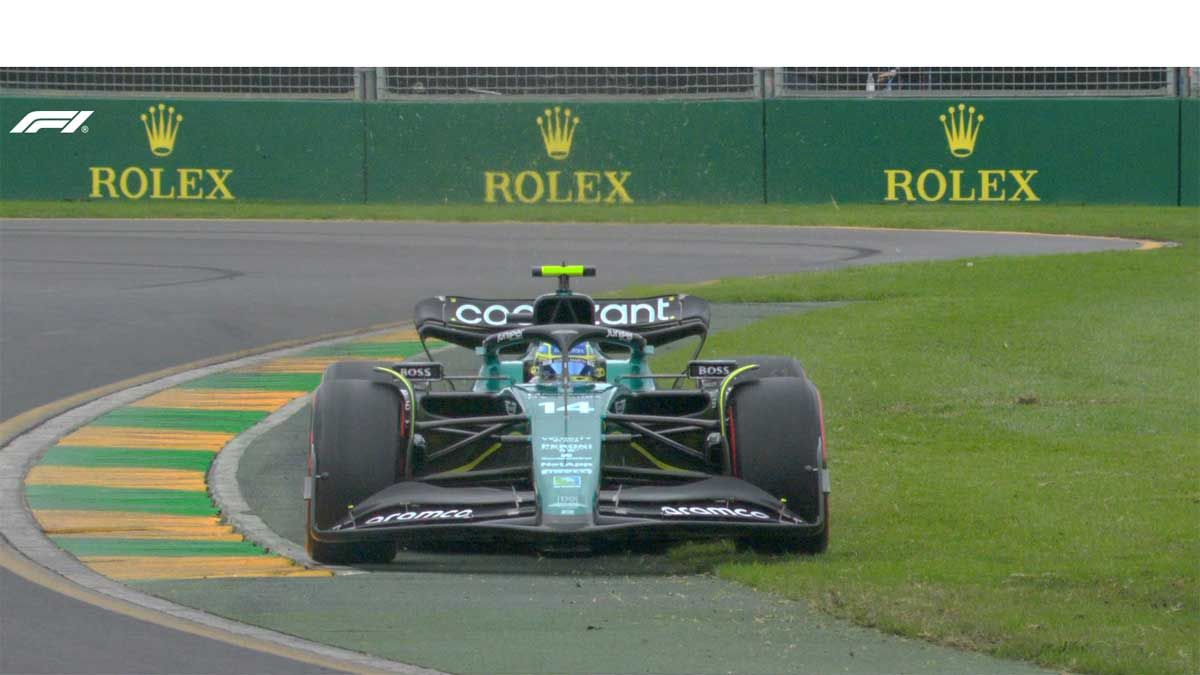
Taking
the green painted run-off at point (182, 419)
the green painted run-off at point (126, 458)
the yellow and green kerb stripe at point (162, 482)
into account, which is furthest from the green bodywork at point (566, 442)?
the green painted run-off at point (182, 419)

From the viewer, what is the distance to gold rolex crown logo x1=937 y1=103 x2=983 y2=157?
3297 cm

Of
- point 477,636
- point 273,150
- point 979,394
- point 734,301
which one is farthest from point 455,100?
Answer: point 477,636

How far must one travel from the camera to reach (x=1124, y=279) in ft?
70.3

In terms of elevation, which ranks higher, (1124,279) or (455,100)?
(455,100)

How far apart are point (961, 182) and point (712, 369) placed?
2499cm

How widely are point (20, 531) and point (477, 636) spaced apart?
3.19 m

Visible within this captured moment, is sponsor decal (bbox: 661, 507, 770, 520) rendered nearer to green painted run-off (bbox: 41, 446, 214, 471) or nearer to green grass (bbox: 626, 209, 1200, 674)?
green grass (bbox: 626, 209, 1200, 674)

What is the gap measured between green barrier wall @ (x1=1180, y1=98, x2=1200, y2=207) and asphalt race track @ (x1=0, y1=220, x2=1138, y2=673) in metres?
5.86

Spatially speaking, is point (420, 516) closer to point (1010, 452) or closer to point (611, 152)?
point (1010, 452)

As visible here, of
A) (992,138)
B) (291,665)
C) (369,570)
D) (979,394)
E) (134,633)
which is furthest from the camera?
(992,138)

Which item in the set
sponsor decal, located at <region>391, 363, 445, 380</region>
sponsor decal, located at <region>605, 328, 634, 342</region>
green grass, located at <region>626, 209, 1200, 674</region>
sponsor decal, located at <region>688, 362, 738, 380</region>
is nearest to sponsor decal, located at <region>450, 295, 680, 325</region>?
sponsor decal, located at <region>605, 328, 634, 342</region>

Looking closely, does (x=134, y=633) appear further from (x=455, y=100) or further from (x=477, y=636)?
(x=455, y=100)

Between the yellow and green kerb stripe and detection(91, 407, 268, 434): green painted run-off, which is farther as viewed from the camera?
detection(91, 407, 268, 434): green painted run-off

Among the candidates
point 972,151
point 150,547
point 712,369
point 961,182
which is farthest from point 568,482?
point 961,182
